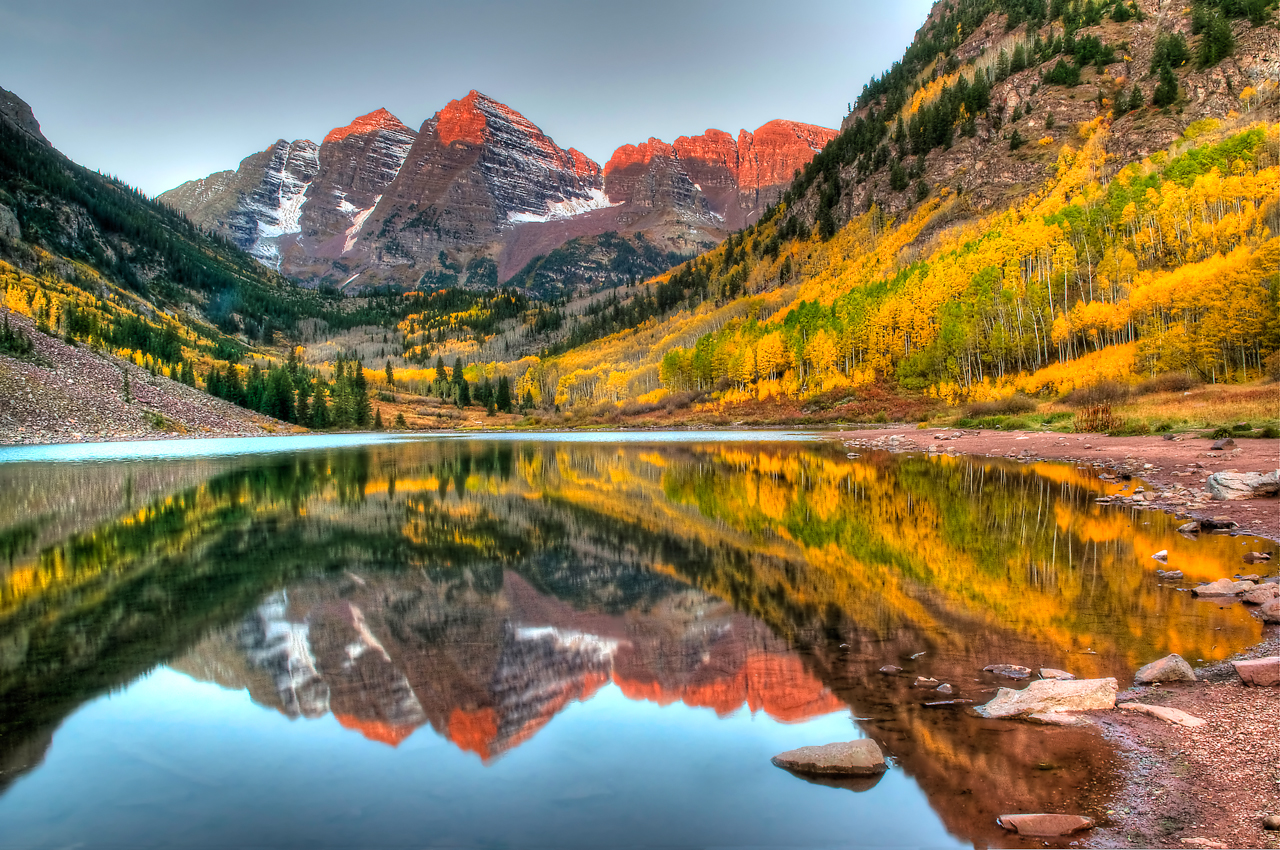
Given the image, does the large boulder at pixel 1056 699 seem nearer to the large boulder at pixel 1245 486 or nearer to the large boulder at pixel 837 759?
the large boulder at pixel 837 759

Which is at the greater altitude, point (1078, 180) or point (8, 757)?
point (1078, 180)

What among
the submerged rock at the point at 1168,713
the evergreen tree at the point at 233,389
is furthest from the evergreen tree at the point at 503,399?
the submerged rock at the point at 1168,713

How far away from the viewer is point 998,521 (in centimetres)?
1784

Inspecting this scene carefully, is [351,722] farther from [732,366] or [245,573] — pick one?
[732,366]

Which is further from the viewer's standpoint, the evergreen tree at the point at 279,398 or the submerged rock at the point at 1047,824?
the evergreen tree at the point at 279,398

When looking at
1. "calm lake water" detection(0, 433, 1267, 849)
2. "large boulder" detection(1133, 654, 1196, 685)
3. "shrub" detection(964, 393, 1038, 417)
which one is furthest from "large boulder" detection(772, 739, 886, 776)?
"shrub" detection(964, 393, 1038, 417)

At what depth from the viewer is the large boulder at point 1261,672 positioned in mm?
6879

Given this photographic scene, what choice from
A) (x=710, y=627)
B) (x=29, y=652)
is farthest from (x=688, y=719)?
(x=29, y=652)

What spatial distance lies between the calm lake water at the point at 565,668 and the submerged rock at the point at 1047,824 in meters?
0.26

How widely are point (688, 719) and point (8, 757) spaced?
6.90m

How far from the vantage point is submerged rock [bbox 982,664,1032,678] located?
8.00m

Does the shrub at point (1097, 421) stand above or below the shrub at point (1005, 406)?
below

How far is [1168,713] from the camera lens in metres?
6.47

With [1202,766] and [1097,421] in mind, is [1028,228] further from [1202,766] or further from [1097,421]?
[1202,766]
